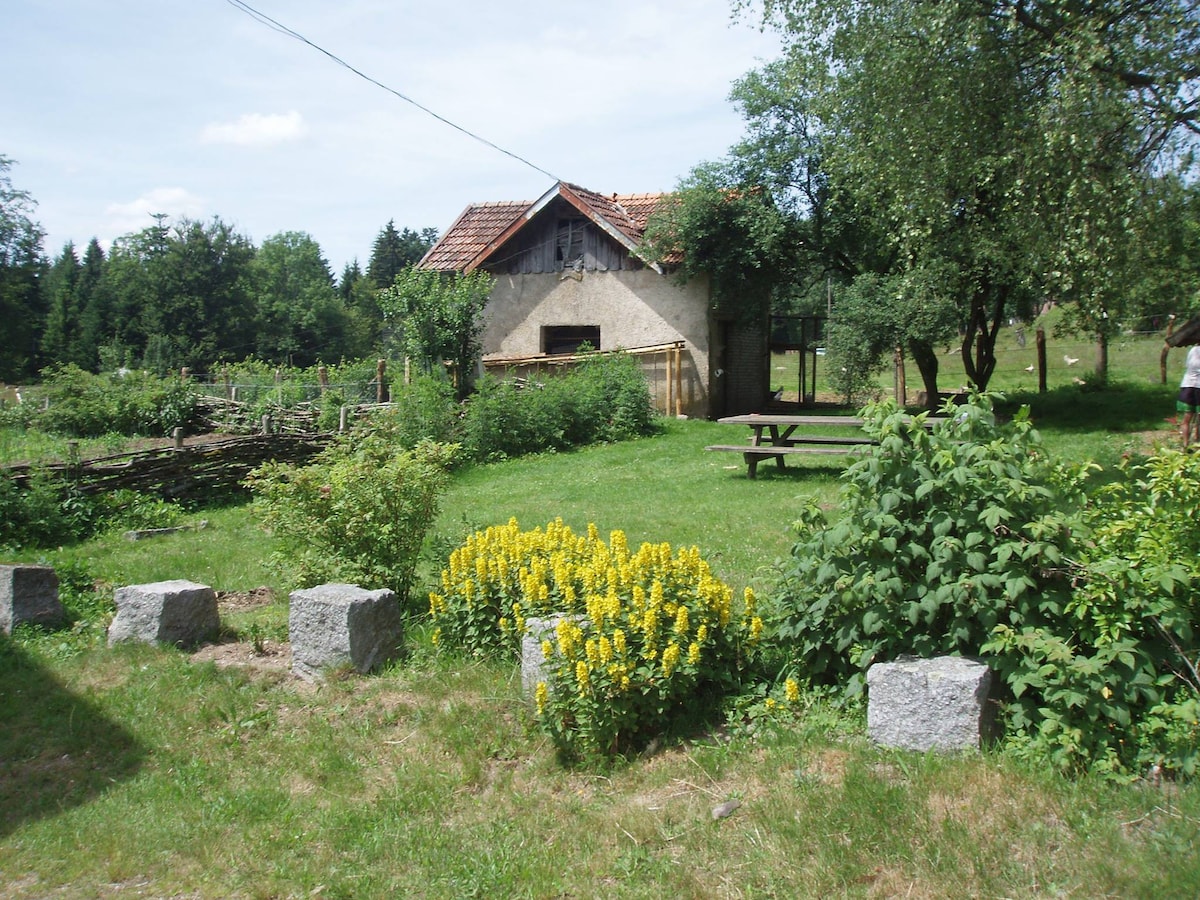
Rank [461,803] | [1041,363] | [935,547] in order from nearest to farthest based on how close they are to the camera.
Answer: [935,547], [461,803], [1041,363]

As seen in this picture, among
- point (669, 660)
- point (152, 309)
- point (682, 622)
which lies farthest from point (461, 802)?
point (152, 309)

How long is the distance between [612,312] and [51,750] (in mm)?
16900

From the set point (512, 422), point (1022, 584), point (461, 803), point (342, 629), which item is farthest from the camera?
point (512, 422)

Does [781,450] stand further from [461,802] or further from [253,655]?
[461,802]

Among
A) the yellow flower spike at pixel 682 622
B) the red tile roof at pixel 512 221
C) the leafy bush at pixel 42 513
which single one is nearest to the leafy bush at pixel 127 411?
the red tile roof at pixel 512 221

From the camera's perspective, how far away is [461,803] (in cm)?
425

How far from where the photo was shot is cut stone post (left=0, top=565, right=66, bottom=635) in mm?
6711

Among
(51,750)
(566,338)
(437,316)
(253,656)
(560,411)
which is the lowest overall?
(51,750)

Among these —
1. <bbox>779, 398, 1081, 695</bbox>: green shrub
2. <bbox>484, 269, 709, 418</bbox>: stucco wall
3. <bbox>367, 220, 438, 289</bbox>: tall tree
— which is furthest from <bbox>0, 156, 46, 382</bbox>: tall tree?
<bbox>779, 398, 1081, 695</bbox>: green shrub

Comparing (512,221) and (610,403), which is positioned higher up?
(512,221)

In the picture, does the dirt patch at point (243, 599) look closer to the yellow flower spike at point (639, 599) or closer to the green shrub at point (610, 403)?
the yellow flower spike at point (639, 599)

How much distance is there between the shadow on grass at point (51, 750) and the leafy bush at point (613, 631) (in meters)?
1.96

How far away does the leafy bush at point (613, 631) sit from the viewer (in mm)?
4305

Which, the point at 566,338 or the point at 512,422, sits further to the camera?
the point at 566,338
